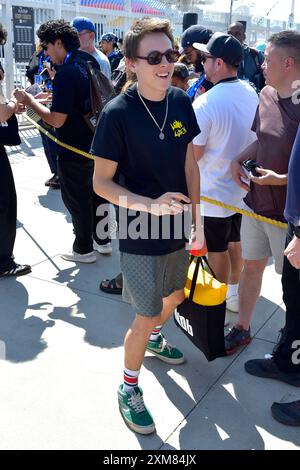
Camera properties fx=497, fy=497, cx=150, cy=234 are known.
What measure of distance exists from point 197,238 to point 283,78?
0.98 m

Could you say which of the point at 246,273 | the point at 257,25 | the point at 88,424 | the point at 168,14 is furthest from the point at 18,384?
the point at 257,25

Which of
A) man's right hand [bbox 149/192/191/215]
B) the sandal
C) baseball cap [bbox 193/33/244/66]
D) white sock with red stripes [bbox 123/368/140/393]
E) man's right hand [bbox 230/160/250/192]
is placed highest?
baseball cap [bbox 193/33/244/66]

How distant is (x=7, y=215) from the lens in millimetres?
4277

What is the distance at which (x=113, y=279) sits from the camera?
410 centimetres

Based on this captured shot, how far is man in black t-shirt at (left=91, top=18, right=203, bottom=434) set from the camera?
2.29 m

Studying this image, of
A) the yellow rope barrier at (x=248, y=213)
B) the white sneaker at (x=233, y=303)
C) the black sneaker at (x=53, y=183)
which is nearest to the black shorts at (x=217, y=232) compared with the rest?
the yellow rope barrier at (x=248, y=213)

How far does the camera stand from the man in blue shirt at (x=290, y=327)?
229 centimetres

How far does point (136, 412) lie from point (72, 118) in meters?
2.54

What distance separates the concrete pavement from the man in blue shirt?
0.06m

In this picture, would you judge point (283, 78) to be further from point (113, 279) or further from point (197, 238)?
point (113, 279)

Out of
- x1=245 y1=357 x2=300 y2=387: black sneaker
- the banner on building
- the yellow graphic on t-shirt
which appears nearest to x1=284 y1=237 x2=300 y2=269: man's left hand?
the yellow graphic on t-shirt

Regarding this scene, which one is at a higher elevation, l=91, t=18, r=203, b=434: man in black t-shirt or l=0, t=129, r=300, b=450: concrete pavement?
l=91, t=18, r=203, b=434: man in black t-shirt

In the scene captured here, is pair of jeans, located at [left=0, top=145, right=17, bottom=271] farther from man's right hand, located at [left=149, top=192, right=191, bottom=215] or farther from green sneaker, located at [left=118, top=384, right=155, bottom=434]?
man's right hand, located at [left=149, top=192, right=191, bottom=215]

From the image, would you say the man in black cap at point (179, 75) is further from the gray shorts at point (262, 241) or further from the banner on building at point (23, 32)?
the banner on building at point (23, 32)
